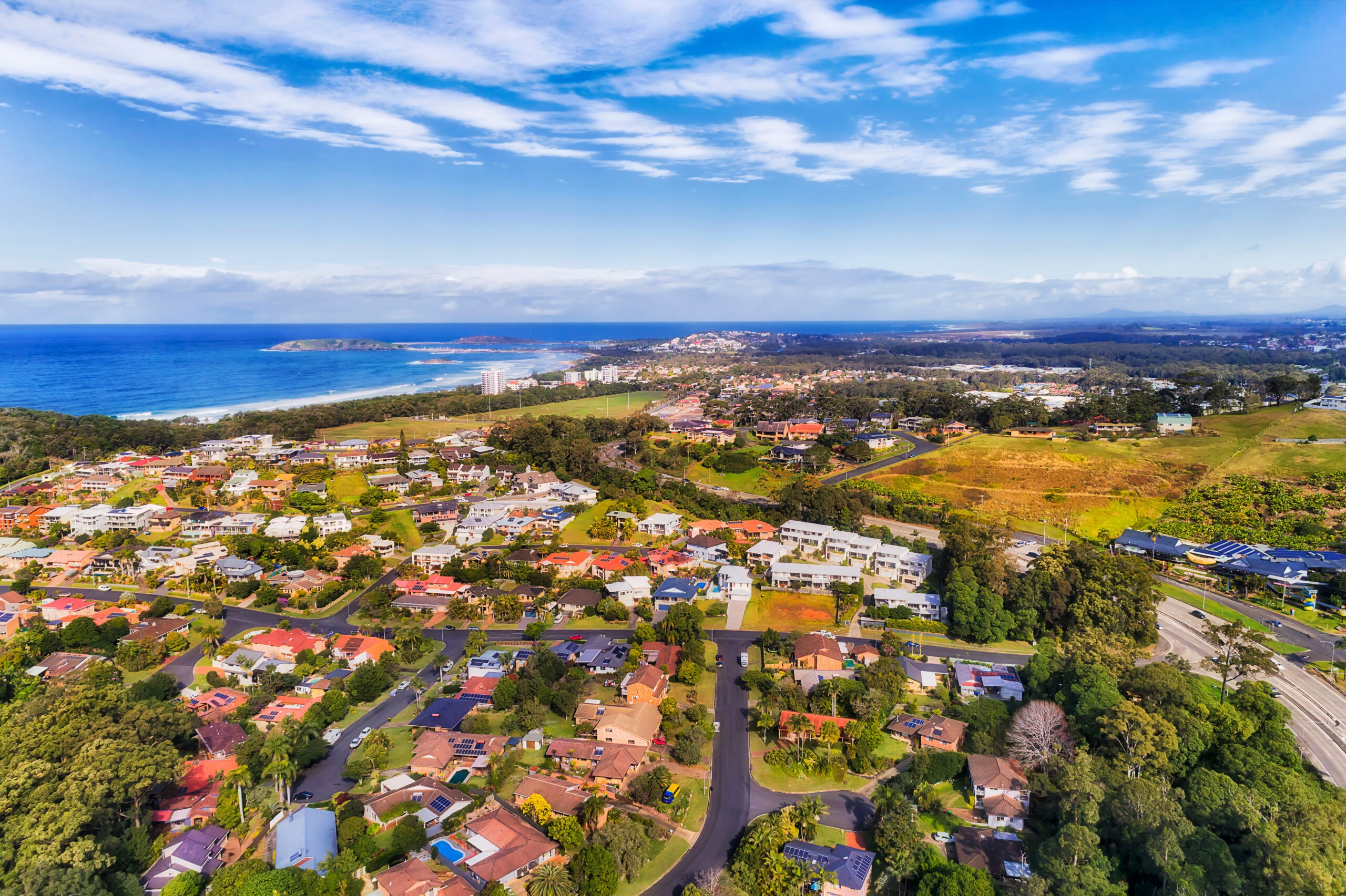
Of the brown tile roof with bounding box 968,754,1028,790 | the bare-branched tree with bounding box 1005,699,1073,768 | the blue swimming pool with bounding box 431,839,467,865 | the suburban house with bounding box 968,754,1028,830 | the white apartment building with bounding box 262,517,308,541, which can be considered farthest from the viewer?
the white apartment building with bounding box 262,517,308,541

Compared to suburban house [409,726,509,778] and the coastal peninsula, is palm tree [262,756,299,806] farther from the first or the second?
the coastal peninsula

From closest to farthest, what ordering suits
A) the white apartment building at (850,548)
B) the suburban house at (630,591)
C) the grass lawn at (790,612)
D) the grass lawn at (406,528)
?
the grass lawn at (790,612) → the suburban house at (630,591) → the white apartment building at (850,548) → the grass lawn at (406,528)

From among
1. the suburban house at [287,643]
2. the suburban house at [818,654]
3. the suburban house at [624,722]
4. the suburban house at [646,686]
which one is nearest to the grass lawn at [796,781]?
the suburban house at [624,722]

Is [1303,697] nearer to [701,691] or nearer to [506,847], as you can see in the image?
[701,691]

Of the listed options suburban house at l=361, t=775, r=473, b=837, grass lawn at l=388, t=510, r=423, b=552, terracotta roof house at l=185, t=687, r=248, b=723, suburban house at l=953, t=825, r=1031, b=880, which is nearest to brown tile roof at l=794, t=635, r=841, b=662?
suburban house at l=953, t=825, r=1031, b=880

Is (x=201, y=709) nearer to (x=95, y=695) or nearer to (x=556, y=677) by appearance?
(x=95, y=695)

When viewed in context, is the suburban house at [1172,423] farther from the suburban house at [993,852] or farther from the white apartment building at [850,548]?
the suburban house at [993,852]

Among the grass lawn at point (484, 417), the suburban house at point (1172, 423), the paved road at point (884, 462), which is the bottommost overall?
the grass lawn at point (484, 417)
